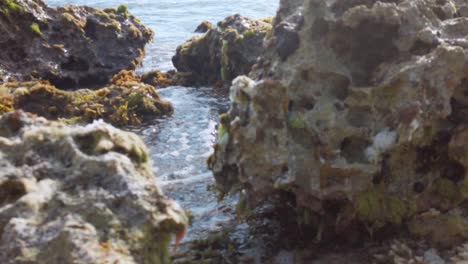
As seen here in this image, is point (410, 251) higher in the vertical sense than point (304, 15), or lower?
lower

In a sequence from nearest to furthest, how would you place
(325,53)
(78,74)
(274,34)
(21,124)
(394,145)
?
1. (21,124)
2. (394,145)
3. (325,53)
4. (274,34)
5. (78,74)

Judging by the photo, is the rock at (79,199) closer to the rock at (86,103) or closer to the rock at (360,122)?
the rock at (360,122)

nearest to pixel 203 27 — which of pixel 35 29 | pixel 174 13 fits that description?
pixel 174 13

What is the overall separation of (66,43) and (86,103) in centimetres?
352

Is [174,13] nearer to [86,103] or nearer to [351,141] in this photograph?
[86,103]

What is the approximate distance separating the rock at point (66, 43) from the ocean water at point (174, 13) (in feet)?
4.57

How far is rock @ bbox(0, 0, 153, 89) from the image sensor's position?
1221 cm

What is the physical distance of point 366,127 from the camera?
512 centimetres

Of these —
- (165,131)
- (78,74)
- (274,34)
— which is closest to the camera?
(274,34)

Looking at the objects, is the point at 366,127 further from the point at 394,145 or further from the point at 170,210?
the point at 170,210

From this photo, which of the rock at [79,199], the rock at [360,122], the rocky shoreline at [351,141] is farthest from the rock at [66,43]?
the rock at [79,199]

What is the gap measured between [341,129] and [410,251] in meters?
1.45

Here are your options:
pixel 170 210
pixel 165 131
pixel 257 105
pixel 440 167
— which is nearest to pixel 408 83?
pixel 440 167

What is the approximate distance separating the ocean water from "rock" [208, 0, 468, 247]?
10809mm
